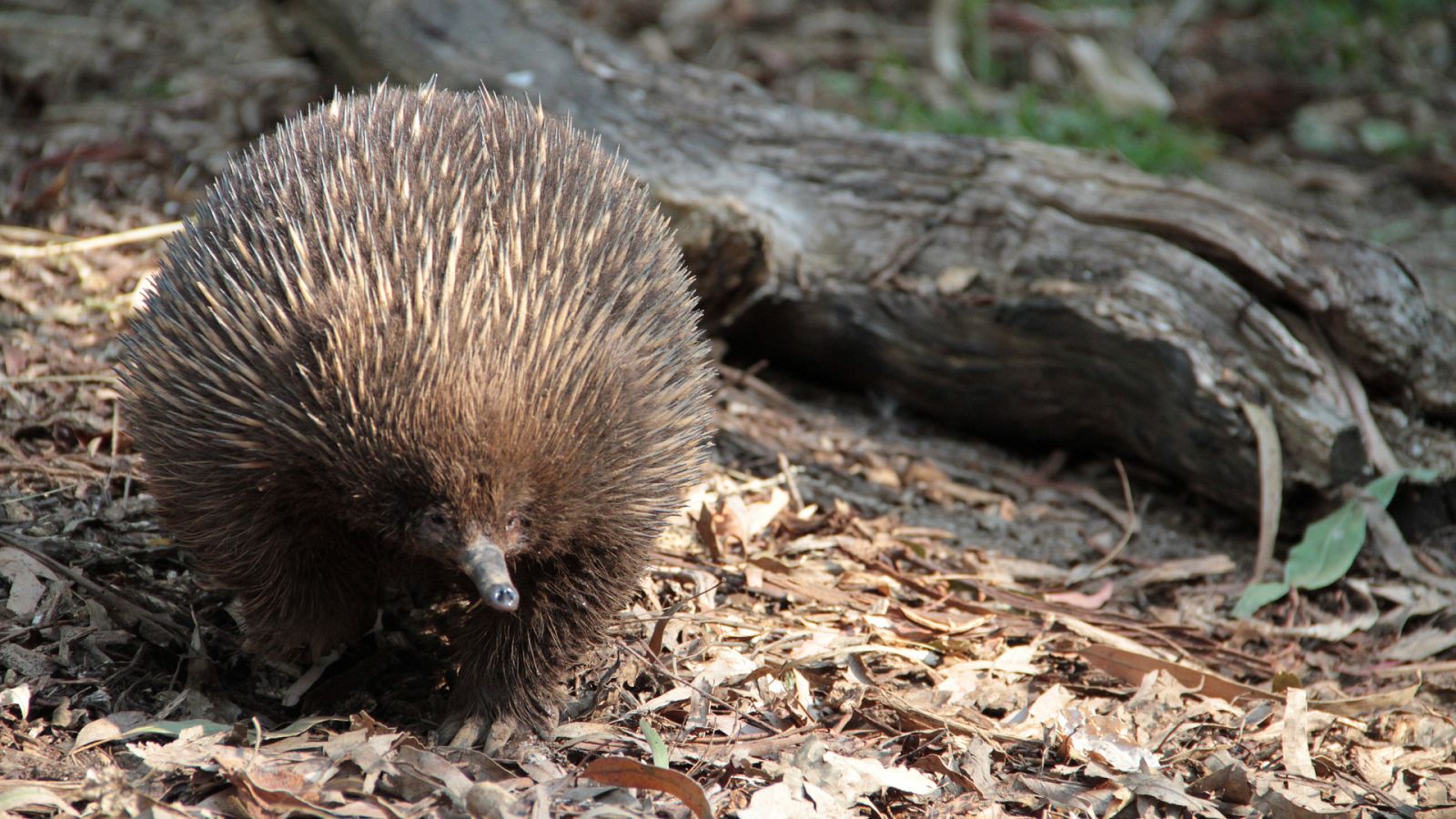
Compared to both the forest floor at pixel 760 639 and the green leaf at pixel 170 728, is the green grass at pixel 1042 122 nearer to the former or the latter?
the forest floor at pixel 760 639

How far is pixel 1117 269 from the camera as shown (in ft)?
13.3

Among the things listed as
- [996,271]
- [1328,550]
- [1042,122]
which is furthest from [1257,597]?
[1042,122]

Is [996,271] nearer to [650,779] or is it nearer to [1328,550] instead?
[1328,550]

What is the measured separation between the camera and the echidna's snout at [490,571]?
7.15ft

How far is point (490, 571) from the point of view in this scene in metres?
2.23

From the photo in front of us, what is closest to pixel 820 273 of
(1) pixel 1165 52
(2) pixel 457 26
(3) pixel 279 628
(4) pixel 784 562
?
(4) pixel 784 562

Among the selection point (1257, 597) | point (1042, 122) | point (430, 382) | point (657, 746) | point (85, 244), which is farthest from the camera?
point (1042, 122)

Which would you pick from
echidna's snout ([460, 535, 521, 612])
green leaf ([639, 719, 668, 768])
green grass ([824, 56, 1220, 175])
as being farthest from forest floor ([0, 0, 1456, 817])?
echidna's snout ([460, 535, 521, 612])

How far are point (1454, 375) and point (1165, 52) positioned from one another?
4328 millimetres

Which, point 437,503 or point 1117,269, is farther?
point 1117,269

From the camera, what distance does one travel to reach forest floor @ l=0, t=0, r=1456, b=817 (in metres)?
2.58

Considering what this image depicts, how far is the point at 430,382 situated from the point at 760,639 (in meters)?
1.38

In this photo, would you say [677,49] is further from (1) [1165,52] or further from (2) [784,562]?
(2) [784,562]

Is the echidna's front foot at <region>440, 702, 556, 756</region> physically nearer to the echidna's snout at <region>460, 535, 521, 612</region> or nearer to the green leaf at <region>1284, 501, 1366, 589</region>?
the echidna's snout at <region>460, 535, 521, 612</region>
